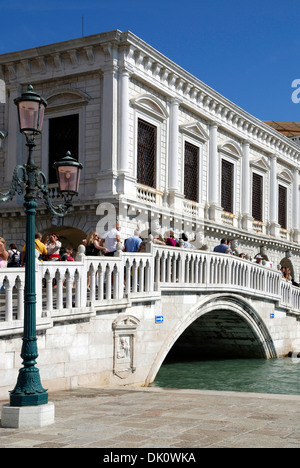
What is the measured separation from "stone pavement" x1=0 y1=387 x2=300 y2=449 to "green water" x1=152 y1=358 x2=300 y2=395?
481 cm

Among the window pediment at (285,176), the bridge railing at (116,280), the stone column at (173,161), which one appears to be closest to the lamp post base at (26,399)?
the bridge railing at (116,280)

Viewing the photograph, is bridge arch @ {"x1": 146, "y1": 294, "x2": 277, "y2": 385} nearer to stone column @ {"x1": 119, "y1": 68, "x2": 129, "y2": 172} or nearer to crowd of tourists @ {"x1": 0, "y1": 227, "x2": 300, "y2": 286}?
crowd of tourists @ {"x1": 0, "y1": 227, "x2": 300, "y2": 286}

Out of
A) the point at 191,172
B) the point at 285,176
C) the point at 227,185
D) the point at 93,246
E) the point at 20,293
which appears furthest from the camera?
the point at 285,176

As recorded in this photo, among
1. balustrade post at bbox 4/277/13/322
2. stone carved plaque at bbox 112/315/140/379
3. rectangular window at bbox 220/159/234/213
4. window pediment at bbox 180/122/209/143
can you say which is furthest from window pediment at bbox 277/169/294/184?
balustrade post at bbox 4/277/13/322

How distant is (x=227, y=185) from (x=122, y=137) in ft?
27.1

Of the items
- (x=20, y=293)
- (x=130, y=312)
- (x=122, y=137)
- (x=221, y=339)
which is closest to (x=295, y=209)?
(x=221, y=339)

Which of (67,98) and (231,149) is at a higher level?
(67,98)

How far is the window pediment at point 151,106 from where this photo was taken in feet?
66.1

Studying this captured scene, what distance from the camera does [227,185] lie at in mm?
26359

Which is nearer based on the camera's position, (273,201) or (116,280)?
(116,280)

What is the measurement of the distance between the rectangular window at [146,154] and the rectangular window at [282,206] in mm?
12017

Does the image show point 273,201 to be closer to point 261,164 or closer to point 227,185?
point 261,164

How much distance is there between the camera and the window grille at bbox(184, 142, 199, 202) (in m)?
23.3

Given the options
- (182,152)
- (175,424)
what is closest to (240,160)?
(182,152)
